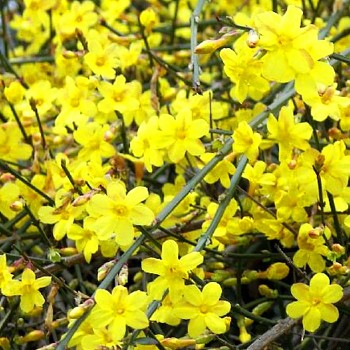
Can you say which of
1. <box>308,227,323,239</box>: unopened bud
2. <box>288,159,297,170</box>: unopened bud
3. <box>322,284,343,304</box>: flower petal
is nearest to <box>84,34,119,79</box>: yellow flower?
<box>288,159,297,170</box>: unopened bud

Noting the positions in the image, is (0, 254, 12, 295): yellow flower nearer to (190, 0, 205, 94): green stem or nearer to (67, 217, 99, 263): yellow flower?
(67, 217, 99, 263): yellow flower

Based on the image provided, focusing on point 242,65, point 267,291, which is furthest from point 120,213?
point 267,291

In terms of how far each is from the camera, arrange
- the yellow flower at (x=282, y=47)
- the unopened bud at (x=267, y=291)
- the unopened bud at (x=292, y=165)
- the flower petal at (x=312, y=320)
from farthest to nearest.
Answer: the unopened bud at (x=267, y=291), the unopened bud at (x=292, y=165), the flower petal at (x=312, y=320), the yellow flower at (x=282, y=47)

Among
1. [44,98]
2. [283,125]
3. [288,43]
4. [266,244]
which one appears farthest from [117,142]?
[288,43]

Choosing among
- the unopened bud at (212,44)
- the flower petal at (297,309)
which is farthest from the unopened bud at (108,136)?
the flower petal at (297,309)

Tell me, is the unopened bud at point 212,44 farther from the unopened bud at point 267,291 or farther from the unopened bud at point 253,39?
the unopened bud at point 267,291

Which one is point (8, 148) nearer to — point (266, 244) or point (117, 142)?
point (117, 142)
